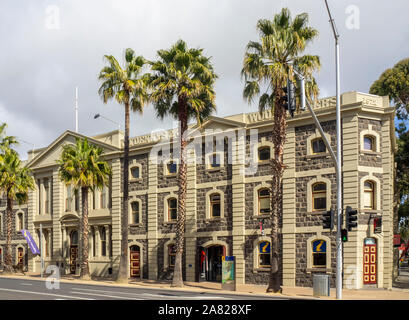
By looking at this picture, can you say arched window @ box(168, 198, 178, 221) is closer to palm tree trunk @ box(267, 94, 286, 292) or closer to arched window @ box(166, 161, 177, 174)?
arched window @ box(166, 161, 177, 174)

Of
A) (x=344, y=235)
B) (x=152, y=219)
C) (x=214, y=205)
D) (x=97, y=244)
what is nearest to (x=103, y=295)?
(x=344, y=235)

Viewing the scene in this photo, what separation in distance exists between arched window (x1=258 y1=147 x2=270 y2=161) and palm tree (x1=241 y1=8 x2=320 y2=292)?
6.25 meters

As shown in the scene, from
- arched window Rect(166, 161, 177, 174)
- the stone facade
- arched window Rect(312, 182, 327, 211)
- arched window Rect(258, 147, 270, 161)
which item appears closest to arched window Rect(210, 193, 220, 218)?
the stone facade

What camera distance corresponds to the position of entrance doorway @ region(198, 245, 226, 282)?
36.1 m

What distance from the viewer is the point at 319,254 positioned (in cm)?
3086

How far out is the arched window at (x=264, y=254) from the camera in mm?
33156

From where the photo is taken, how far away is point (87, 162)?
38906 millimetres

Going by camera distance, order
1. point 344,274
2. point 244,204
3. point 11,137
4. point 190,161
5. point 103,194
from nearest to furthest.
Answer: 1. point 344,274
2. point 244,204
3. point 190,161
4. point 103,194
5. point 11,137

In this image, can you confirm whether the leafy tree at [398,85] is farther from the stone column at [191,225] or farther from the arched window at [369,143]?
the stone column at [191,225]

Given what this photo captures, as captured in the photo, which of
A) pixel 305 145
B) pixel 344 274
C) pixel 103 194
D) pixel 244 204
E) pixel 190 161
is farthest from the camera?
pixel 103 194

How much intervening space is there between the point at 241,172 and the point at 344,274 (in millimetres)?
9070

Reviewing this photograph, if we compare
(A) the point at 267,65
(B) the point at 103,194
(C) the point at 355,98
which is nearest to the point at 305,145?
(C) the point at 355,98

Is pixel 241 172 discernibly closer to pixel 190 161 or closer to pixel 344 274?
pixel 190 161

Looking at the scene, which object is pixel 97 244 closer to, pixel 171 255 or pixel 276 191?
pixel 171 255
